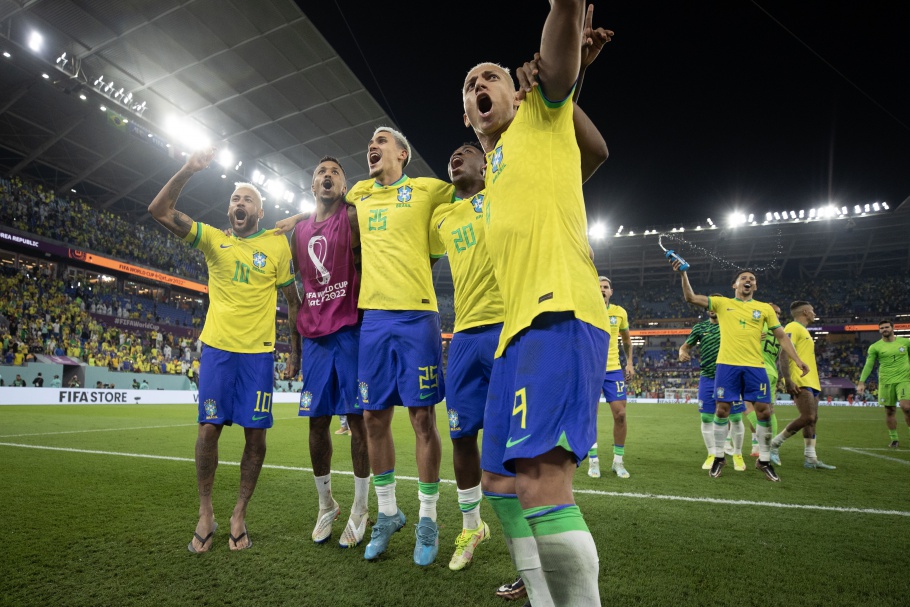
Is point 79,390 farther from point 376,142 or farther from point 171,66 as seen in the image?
point 376,142

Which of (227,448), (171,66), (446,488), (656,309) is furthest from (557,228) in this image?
(656,309)

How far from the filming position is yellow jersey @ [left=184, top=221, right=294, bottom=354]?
11.7 feet

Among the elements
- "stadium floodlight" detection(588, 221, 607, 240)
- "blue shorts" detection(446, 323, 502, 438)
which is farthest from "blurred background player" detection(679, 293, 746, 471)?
"stadium floodlight" detection(588, 221, 607, 240)

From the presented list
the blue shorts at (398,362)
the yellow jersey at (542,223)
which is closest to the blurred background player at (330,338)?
the blue shorts at (398,362)

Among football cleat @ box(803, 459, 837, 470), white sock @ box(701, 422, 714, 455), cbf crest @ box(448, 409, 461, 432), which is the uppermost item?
cbf crest @ box(448, 409, 461, 432)

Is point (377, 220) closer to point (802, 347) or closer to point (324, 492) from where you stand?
point (324, 492)

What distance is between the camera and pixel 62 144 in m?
25.2

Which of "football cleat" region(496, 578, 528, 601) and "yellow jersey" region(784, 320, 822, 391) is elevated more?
"yellow jersey" region(784, 320, 822, 391)

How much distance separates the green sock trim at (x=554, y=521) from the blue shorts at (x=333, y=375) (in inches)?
80.8

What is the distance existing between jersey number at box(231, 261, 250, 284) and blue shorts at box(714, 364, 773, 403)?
18.3ft

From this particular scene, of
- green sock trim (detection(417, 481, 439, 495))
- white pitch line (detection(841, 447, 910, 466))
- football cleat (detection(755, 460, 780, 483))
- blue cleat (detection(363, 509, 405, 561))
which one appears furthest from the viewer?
white pitch line (detection(841, 447, 910, 466))

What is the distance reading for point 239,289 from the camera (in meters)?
3.66

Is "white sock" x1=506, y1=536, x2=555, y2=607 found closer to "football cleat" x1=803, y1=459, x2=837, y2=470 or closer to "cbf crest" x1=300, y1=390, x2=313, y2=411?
"cbf crest" x1=300, y1=390, x2=313, y2=411

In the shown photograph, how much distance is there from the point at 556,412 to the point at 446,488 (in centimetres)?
344
